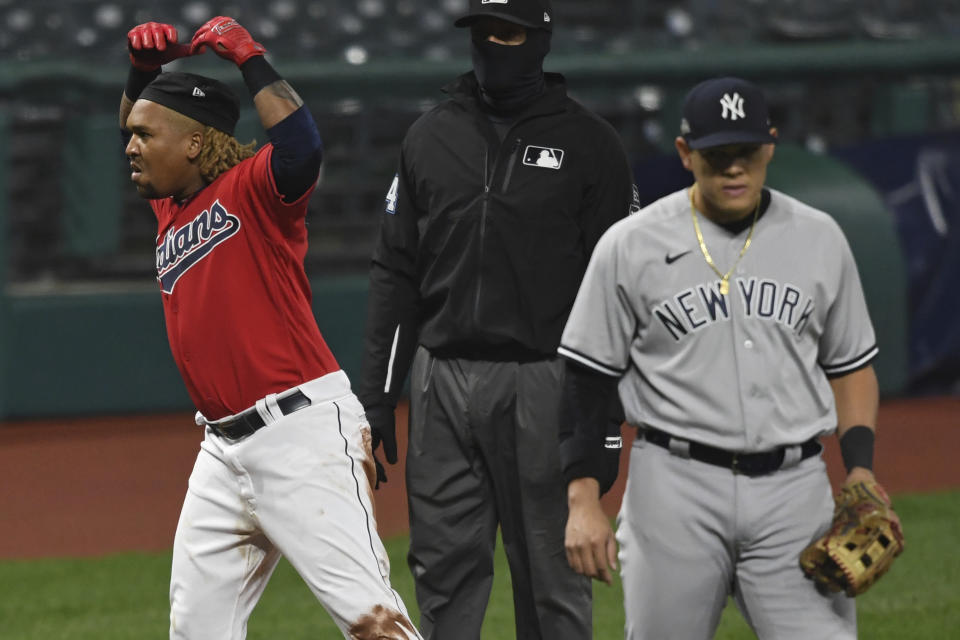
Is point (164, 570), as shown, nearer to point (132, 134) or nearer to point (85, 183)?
point (132, 134)

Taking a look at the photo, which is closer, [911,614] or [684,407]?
[684,407]

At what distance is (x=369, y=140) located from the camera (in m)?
12.5

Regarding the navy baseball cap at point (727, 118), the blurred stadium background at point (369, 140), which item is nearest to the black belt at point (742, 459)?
the navy baseball cap at point (727, 118)

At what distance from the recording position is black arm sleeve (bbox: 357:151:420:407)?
4430mm

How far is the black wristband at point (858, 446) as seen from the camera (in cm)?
328

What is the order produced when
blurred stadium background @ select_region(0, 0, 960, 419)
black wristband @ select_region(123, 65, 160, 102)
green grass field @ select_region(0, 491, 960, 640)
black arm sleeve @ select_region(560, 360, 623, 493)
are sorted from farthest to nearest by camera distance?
blurred stadium background @ select_region(0, 0, 960, 419) < green grass field @ select_region(0, 491, 960, 640) < black wristband @ select_region(123, 65, 160, 102) < black arm sleeve @ select_region(560, 360, 623, 493)

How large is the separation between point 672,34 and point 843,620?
11.6 meters

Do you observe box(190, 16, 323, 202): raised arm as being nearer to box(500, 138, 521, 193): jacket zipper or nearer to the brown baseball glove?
box(500, 138, 521, 193): jacket zipper

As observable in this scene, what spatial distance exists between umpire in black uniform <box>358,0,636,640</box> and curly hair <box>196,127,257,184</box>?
530 mm

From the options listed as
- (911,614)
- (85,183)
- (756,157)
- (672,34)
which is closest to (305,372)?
(756,157)

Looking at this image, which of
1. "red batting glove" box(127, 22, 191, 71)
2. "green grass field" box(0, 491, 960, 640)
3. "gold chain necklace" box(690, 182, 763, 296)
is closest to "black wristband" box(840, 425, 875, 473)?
"gold chain necklace" box(690, 182, 763, 296)

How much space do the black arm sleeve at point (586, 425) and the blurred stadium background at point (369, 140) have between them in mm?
7277

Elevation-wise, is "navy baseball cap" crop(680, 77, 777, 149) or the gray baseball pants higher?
"navy baseball cap" crop(680, 77, 777, 149)

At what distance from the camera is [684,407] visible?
3.29 meters
